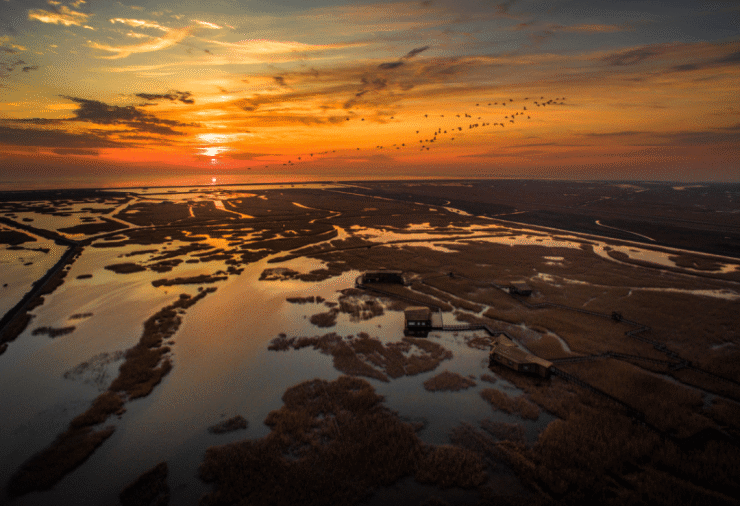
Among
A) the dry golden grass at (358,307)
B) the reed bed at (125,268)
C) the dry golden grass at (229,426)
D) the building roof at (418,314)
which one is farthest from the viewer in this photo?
the reed bed at (125,268)

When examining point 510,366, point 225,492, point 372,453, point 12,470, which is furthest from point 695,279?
point 12,470

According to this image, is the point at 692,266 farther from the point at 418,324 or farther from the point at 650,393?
the point at 418,324

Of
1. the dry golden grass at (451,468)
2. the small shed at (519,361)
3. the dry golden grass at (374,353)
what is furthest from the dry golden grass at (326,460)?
the small shed at (519,361)

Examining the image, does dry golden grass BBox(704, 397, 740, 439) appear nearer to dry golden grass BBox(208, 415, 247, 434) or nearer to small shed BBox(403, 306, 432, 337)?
small shed BBox(403, 306, 432, 337)

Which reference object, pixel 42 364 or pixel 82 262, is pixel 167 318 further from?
pixel 82 262

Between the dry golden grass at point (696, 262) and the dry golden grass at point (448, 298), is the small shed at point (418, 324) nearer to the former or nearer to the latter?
the dry golden grass at point (448, 298)

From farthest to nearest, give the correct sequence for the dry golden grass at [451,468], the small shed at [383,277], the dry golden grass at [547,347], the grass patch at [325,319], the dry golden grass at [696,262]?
the dry golden grass at [696,262] → the small shed at [383,277] → the grass patch at [325,319] → the dry golden grass at [547,347] → the dry golden grass at [451,468]
